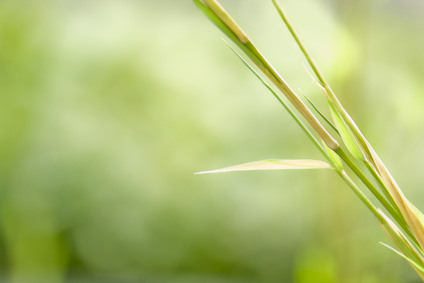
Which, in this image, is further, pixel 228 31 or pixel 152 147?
pixel 152 147

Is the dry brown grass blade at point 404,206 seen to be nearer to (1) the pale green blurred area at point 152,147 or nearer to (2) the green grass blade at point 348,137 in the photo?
(2) the green grass blade at point 348,137

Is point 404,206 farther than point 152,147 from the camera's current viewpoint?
No

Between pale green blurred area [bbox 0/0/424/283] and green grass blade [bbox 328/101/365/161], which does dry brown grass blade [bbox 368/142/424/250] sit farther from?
pale green blurred area [bbox 0/0/424/283]

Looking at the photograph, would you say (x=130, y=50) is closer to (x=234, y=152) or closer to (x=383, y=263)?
(x=234, y=152)

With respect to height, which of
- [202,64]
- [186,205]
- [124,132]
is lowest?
[186,205]

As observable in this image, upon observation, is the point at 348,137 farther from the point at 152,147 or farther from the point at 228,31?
the point at 152,147

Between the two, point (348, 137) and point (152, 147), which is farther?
point (152, 147)

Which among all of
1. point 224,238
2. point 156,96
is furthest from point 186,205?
point 156,96

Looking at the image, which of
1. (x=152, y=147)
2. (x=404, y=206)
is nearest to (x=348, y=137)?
(x=404, y=206)

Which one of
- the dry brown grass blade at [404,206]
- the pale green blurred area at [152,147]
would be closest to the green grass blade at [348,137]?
the dry brown grass blade at [404,206]
